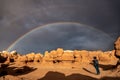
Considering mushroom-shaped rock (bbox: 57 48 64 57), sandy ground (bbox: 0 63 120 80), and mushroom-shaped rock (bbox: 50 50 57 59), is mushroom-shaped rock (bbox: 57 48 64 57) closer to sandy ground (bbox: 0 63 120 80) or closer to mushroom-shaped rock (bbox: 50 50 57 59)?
mushroom-shaped rock (bbox: 50 50 57 59)

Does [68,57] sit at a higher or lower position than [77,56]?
lower

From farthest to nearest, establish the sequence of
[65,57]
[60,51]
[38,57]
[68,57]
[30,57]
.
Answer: [30,57], [38,57], [60,51], [65,57], [68,57]

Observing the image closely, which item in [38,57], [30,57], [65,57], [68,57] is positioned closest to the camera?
[68,57]

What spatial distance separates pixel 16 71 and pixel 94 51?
25679mm

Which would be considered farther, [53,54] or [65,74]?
[53,54]

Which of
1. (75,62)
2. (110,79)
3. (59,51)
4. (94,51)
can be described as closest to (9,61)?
(59,51)

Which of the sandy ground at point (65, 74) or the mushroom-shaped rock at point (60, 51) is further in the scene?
the mushroom-shaped rock at point (60, 51)

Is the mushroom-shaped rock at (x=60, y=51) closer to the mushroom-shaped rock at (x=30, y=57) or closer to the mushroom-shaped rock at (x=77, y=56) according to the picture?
the mushroom-shaped rock at (x=77, y=56)

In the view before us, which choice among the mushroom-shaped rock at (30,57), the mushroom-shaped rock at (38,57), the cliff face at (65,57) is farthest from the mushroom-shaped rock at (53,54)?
the mushroom-shaped rock at (30,57)

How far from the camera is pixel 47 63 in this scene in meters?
54.7

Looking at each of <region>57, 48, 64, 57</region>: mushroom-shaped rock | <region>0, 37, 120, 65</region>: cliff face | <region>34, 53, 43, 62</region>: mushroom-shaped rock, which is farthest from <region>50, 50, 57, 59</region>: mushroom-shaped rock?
<region>34, 53, 43, 62</region>: mushroom-shaped rock

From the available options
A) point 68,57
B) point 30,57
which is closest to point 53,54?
point 68,57

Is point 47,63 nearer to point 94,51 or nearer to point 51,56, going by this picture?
point 51,56

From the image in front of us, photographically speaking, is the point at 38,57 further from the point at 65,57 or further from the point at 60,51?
the point at 65,57
